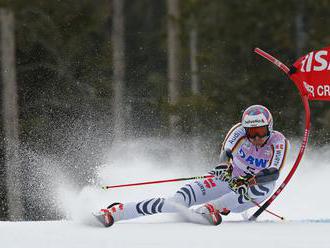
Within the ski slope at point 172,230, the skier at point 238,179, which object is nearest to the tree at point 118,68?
the ski slope at point 172,230

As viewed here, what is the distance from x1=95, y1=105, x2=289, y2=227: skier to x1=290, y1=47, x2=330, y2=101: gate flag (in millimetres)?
807

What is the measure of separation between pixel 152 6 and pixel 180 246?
17094 millimetres

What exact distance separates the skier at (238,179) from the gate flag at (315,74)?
2.65ft

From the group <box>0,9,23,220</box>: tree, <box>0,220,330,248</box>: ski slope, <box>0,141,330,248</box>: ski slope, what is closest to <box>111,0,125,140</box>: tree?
<box>0,9,23,220</box>: tree

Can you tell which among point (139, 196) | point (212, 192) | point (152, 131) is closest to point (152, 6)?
point (152, 131)

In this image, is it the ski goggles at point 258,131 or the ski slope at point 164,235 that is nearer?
the ski slope at point 164,235

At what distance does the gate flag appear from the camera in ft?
26.6

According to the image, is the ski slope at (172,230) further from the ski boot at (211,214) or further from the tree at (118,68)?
the tree at (118,68)

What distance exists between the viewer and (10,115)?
14.1 metres

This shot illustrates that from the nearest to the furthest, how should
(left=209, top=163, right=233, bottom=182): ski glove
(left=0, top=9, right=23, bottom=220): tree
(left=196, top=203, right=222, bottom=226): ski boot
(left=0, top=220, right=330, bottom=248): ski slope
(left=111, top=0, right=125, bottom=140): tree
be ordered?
(left=0, top=220, right=330, bottom=248): ski slope → (left=196, top=203, right=222, bottom=226): ski boot → (left=209, top=163, right=233, bottom=182): ski glove → (left=0, top=9, right=23, bottom=220): tree → (left=111, top=0, right=125, bottom=140): tree

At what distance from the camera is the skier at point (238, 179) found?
729 cm

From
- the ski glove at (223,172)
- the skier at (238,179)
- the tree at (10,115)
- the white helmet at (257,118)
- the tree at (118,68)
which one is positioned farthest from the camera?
the tree at (118,68)

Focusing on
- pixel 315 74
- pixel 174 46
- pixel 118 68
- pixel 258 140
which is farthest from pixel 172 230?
pixel 174 46

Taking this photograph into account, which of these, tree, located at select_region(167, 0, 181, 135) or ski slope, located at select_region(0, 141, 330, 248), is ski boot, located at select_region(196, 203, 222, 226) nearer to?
ski slope, located at select_region(0, 141, 330, 248)
